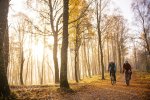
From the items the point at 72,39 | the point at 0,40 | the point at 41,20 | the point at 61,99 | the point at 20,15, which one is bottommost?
the point at 61,99

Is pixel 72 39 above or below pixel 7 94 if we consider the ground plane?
above

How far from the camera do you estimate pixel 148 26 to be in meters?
39.4

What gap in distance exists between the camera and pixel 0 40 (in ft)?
35.3

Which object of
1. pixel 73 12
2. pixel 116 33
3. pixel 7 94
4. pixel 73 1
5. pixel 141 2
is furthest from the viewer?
pixel 116 33

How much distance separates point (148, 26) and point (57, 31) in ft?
73.4

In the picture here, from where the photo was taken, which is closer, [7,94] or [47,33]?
[7,94]

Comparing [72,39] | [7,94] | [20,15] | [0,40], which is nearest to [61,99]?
[7,94]

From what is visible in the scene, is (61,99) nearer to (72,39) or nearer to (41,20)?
(41,20)

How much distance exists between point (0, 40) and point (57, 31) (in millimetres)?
12439

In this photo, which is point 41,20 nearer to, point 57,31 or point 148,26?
point 57,31

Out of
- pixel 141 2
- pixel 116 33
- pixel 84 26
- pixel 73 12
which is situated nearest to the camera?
pixel 73 12

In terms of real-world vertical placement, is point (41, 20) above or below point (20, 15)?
below

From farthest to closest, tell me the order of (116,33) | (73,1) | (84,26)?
(116,33), (84,26), (73,1)

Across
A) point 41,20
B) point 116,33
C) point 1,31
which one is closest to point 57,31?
point 41,20
